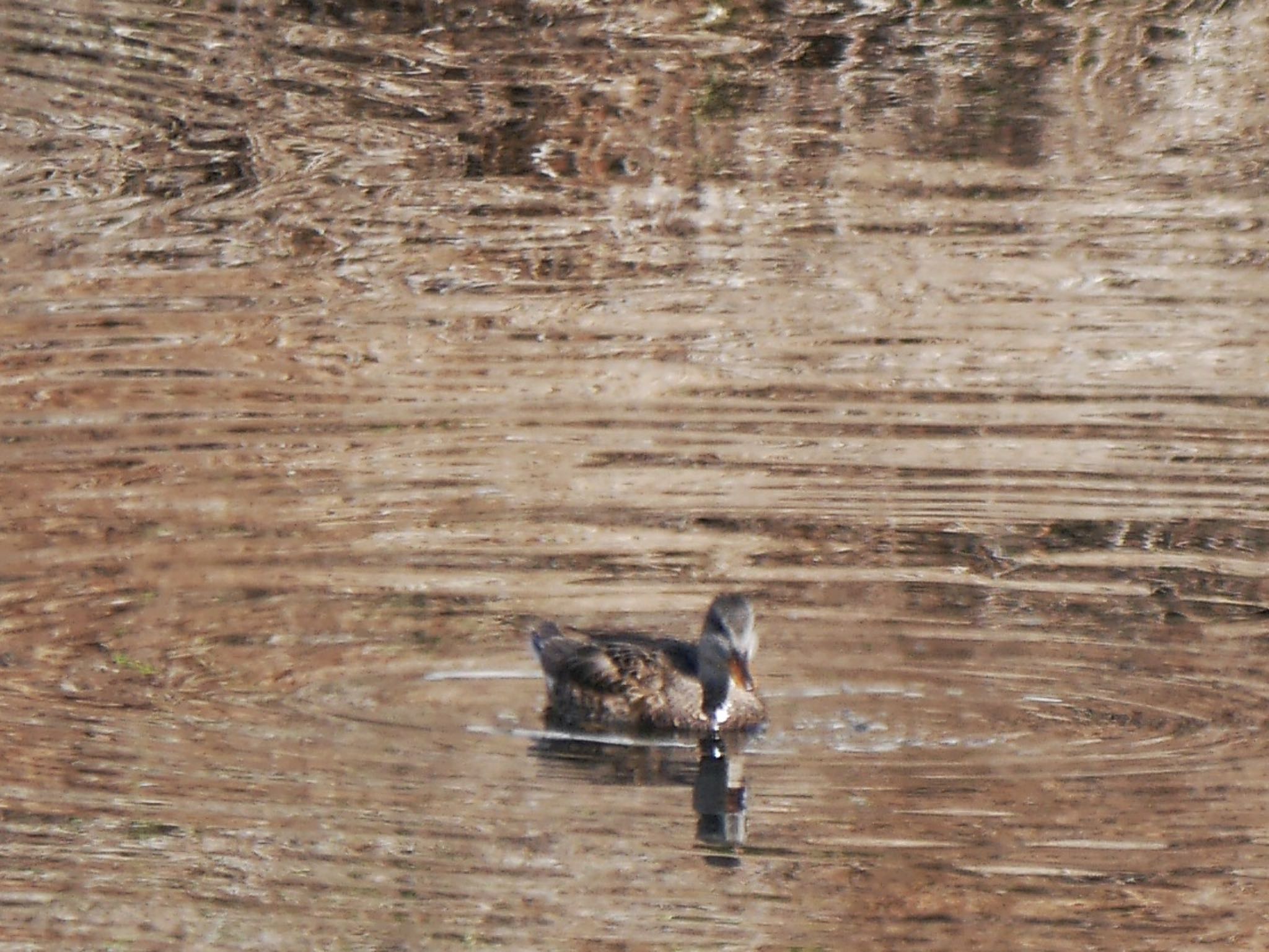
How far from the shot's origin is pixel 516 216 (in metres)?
10.6

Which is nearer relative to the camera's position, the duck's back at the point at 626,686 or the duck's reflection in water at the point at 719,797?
the duck's reflection in water at the point at 719,797

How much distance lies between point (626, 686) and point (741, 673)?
0.41m

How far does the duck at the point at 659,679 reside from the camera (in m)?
7.06

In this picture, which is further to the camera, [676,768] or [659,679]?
[659,679]

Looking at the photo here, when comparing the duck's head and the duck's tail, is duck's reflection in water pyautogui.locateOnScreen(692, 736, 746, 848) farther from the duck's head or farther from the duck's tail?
the duck's tail

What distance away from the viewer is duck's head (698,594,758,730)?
7.01 meters

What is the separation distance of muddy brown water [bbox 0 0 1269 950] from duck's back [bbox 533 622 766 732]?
0.46 feet

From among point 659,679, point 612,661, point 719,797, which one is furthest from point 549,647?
point 719,797

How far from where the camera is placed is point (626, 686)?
7281mm

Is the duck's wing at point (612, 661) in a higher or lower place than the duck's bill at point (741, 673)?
lower

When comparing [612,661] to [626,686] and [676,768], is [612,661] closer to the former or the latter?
[626,686]

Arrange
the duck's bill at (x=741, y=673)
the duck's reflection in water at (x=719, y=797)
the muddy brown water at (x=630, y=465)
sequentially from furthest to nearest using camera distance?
1. the duck's bill at (x=741, y=673)
2. the duck's reflection in water at (x=719, y=797)
3. the muddy brown water at (x=630, y=465)

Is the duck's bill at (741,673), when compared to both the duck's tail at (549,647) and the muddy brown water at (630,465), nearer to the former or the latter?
the muddy brown water at (630,465)

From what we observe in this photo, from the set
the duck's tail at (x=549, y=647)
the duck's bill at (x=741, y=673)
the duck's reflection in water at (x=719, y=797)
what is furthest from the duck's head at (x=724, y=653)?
the duck's tail at (x=549, y=647)
